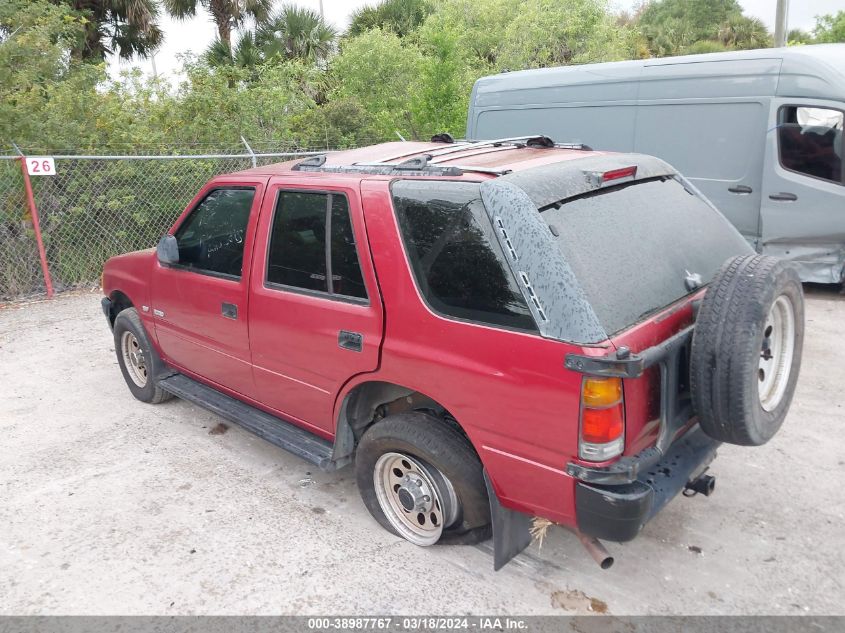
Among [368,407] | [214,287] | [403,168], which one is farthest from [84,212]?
[403,168]

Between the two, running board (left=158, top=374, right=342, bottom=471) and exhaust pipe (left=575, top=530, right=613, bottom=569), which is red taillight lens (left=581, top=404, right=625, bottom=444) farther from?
running board (left=158, top=374, right=342, bottom=471)

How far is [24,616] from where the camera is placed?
288cm

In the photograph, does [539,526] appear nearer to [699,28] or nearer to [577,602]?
[577,602]

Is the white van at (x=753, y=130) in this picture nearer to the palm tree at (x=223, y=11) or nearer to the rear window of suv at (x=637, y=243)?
the rear window of suv at (x=637, y=243)

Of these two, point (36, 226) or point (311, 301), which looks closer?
point (311, 301)

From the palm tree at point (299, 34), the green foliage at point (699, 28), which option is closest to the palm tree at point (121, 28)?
the palm tree at point (299, 34)

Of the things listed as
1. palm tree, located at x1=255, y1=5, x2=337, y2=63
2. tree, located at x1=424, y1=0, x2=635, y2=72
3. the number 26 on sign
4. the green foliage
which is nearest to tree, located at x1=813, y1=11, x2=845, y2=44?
the green foliage

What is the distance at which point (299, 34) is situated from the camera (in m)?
21.2

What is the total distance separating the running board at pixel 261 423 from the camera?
345 cm

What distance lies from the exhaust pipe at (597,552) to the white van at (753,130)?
5.29 meters

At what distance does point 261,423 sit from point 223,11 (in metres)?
18.9

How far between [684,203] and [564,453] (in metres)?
1.58

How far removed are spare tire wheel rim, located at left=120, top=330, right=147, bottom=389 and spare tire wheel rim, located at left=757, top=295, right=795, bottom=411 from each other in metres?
4.20

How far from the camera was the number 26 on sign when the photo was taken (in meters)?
7.95
